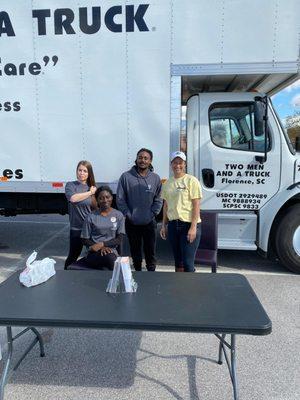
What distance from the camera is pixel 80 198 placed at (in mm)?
3955

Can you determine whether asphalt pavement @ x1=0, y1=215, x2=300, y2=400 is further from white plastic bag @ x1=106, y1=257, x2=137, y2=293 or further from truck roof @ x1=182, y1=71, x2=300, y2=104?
truck roof @ x1=182, y1=71, x2=300, y2=104

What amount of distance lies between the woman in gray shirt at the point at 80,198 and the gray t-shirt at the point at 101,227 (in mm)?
356

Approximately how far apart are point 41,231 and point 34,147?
2.94 m

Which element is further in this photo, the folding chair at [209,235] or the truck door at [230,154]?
the truck door at [230,154]

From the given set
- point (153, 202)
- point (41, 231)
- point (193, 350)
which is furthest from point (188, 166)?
point (41, 231)

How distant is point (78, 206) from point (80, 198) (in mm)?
96

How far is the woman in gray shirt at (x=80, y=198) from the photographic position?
13.0 ft

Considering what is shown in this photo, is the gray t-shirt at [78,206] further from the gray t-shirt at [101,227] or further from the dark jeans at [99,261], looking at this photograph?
the dark jeans at [99,261]

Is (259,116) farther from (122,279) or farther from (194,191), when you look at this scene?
(122,279)

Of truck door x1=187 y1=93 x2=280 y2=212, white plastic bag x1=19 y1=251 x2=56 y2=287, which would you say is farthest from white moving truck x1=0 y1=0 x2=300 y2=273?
white plastic bag x1=19 y1=251 x2=56 y2=287

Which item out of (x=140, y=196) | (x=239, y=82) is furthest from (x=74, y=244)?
(x=239, y=82)

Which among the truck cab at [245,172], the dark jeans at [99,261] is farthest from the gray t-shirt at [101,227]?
the truck cab at [245,172]

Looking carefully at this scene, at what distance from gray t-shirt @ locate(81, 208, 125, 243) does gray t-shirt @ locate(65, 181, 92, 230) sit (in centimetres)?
35

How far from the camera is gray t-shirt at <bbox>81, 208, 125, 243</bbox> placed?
3.63 m
